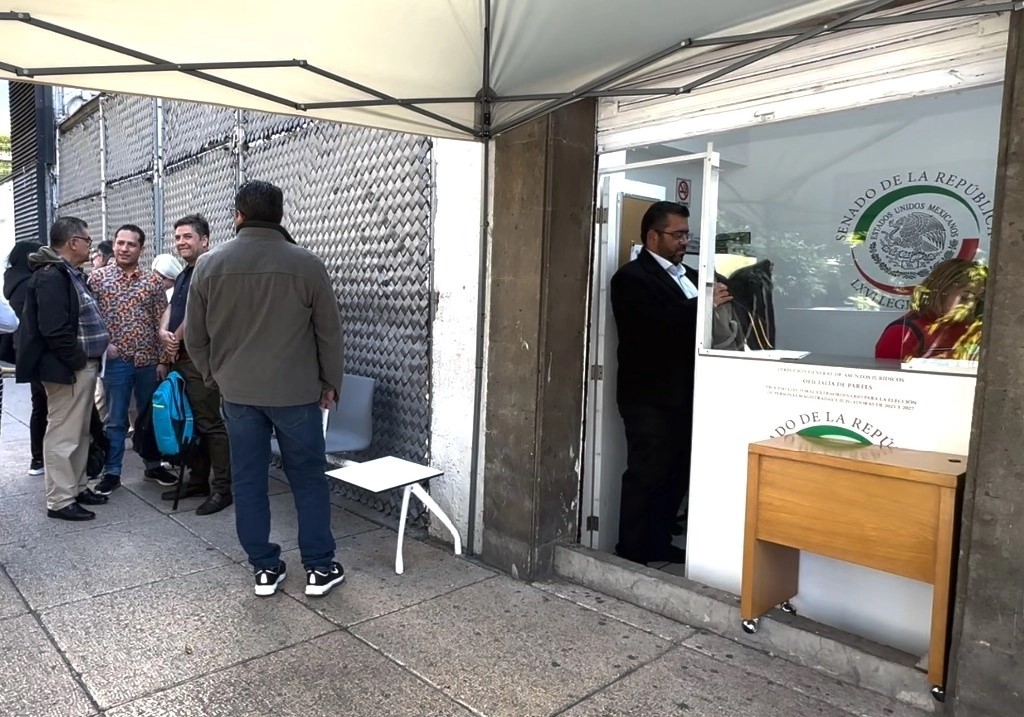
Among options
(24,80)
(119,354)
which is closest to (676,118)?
(24,80)

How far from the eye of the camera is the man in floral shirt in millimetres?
5254

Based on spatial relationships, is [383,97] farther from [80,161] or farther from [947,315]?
[80,161]

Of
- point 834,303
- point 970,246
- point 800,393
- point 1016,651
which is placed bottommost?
point 1016,651

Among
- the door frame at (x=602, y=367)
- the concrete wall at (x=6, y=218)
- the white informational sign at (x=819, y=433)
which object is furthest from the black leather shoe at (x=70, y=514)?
the concrete wall at (x=6, y=218)

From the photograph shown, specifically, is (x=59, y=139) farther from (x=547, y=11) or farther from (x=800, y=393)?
(x=800, y=393)

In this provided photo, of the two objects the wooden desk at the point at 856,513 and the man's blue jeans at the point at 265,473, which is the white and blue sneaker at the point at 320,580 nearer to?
the man's blue jeans at the point at 265,473

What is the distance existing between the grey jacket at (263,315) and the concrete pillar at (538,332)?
0.96 meters

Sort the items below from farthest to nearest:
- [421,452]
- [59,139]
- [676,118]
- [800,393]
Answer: [59,139] < [421,452] < [676,118] < [800,393]

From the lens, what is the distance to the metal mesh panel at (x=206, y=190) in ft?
22.4

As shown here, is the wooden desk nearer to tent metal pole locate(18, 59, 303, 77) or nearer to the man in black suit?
the man in black suit

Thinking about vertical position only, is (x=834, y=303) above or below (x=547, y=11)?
below

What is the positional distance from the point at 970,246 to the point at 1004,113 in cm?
234

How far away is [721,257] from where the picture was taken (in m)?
3.59

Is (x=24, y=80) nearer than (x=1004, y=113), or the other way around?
(x=1004, y=113)
